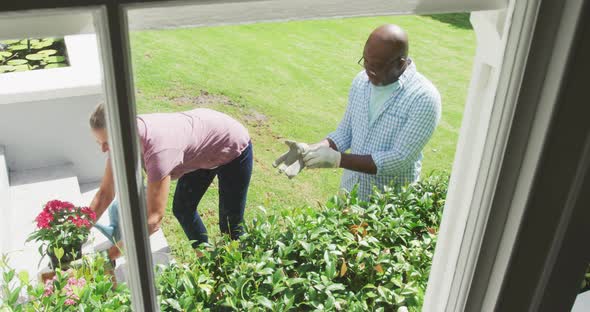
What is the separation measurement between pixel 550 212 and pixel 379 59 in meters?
1.70

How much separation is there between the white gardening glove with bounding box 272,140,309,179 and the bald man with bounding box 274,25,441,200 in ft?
0.68

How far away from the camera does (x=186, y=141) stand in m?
2.28

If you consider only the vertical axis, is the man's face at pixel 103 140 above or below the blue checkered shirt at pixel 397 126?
above

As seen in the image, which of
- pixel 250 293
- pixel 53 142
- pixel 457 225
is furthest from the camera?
pixel 53 142

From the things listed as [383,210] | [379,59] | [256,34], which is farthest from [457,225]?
[256,34]

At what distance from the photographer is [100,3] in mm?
506

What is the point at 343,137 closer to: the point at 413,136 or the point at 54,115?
the point at 413,136

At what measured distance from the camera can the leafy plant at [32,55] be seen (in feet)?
13.5

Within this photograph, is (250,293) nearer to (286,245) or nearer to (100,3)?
(286,245)

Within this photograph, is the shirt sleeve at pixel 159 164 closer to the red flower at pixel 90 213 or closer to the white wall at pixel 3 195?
the red flower at pixel 90 213

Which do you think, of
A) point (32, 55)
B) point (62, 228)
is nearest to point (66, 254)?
point (62, 228)

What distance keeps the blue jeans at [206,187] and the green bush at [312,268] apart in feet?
3.68

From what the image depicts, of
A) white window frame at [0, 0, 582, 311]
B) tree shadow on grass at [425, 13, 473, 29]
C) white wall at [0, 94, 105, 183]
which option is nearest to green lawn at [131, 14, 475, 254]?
tree shadow on grass at [425, 13, 473, 29]

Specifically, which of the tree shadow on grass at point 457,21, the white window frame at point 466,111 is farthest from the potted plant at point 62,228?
the tree shadow on grass at point 457,21
